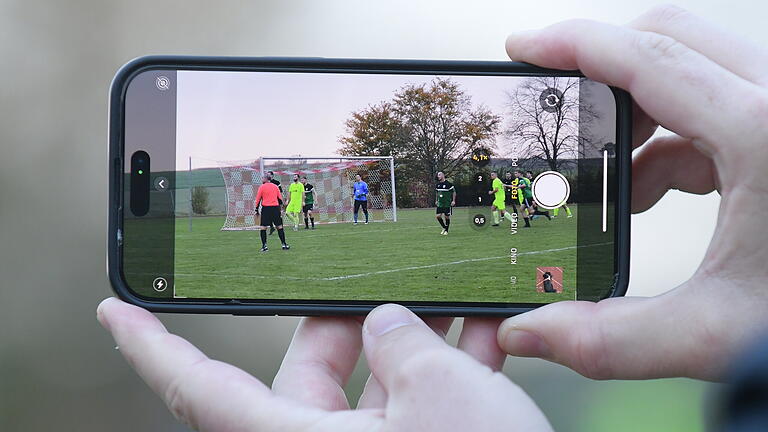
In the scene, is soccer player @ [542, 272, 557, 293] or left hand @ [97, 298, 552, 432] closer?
left hand @ [97, 298, 552, 432]

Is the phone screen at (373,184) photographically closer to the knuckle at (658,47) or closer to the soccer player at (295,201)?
the soccer player at (295,201)

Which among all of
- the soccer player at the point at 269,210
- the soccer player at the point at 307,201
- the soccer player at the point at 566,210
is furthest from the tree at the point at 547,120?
the soccer player at the point at 269,210

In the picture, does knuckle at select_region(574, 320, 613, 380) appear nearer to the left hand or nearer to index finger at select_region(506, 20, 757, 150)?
→ the left hand

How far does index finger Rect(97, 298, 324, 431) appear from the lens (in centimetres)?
141

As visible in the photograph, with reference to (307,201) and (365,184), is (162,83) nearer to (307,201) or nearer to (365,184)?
(307,201)

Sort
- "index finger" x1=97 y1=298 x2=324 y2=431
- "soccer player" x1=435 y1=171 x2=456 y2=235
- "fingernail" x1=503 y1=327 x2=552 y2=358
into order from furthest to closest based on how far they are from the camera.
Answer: "soccer player" x1=435 y1=171 x2=456 y2=235, "fingernail" x1=503 y1=327 x2=552 y2=358, "index finger" x1=97 y1=298 x2=324 y2=431

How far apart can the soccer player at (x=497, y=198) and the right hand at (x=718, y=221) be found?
34 centimetres

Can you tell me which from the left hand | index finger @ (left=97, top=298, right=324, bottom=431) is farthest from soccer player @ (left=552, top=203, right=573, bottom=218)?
index finger @ (left=97, top=298, right=324, bottom=431)

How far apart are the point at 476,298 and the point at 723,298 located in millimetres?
669

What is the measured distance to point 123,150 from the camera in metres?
1.94

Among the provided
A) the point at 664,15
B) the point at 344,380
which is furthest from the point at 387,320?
the point at 664,15

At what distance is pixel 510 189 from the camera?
6.59ft

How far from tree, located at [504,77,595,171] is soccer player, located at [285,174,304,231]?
2.11ft

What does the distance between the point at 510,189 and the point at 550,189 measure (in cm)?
12
